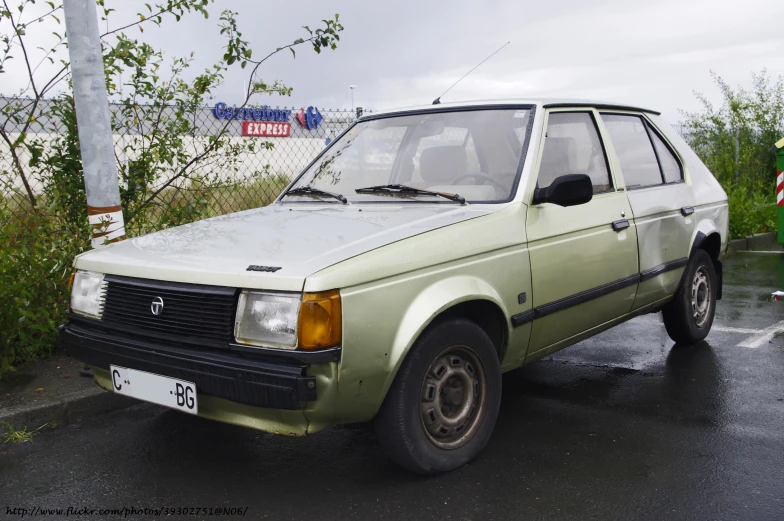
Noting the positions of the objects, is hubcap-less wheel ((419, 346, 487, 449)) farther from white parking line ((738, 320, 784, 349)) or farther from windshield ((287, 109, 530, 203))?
white parking line ((738, 320, 784, 349))

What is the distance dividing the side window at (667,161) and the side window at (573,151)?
82cm

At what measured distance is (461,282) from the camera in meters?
3.21

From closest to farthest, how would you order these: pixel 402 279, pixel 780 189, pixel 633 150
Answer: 1. pixel 402 279
2. pixel 633 150
3. pixel 780 189

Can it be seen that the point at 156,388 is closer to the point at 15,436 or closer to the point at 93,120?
the point at 15,436

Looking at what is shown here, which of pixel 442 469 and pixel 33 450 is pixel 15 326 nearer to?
pixel 33 450

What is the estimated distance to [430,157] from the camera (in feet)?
13.6

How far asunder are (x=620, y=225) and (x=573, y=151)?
0.50 m

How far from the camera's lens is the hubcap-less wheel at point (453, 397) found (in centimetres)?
318

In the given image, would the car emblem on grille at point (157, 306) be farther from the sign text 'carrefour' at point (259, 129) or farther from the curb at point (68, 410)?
the sign text 'carrefour' at point (259, 129)

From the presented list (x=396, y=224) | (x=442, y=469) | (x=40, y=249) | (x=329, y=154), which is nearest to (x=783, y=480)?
(x=442, y=469)

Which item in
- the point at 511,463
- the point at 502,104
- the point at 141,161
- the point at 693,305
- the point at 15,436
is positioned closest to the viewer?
the point at 511,463

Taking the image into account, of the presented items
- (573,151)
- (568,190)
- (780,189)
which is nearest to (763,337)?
(573,151)

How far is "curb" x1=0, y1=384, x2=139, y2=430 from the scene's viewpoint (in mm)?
3967

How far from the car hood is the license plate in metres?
0.42
